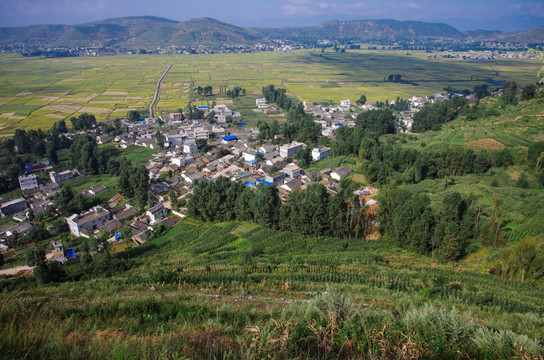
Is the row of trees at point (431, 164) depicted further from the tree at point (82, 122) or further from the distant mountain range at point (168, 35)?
the distant mountain range at point (168, 35)

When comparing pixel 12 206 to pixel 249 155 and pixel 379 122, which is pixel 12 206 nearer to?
pixel 249 155

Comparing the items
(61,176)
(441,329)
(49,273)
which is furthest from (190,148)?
(441,329)

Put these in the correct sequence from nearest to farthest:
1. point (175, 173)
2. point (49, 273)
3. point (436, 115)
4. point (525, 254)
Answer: point (525, 254), point (49, 273), point (175, 173), point (436, 115)

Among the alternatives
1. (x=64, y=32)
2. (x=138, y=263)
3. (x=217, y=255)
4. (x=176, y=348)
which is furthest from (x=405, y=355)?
(x=64, y=32)

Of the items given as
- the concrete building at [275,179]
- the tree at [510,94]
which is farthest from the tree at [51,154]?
the tree at [510,94]

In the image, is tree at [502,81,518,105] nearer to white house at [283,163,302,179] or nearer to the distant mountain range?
white house at [283,163,302,179]
